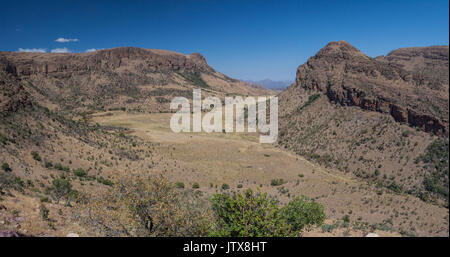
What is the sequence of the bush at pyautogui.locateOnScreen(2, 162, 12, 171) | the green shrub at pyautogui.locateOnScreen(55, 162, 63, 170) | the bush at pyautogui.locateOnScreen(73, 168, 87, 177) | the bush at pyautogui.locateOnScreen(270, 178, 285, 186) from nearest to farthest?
the bush at pyautogui.locateOnScreen(2, 162, 12, 171)
the green shrub at pyautogui.locateOnScreen(55, 162, 63, 170)
the bush at pyautogui.locateOnScreen(73, 168, 87, 177)
the bush at pyautogui.locateOnScreen(270, 178, 285, 186)

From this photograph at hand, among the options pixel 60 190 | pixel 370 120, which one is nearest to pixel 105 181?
pixel 60 190

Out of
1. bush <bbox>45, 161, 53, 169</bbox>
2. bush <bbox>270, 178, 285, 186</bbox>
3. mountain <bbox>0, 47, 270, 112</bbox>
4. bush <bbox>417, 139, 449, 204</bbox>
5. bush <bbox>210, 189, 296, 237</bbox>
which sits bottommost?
bush <bbox>270, 178, 285, 186</bbox>

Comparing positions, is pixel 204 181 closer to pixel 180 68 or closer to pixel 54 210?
pixel 54 210

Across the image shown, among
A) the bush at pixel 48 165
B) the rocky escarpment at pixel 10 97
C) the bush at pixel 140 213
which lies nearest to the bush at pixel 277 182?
the bush at pixel 140 213

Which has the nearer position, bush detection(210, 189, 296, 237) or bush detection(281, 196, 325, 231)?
bush detection(210, 189, 296, 237)

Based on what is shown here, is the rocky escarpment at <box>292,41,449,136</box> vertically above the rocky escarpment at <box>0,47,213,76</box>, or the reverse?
the rocky escarpment at <box>0,47,213,76</box>

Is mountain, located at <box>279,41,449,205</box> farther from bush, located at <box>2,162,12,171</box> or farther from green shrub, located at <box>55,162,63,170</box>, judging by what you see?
bush, located at <box>2,162,12,171</box>

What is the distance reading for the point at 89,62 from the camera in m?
129

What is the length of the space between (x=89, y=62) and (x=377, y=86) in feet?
423

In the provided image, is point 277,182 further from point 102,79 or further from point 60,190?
point 102,79

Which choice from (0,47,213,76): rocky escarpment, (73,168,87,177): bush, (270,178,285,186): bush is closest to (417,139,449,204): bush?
(270,178,285,186): bush

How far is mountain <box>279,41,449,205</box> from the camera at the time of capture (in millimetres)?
36562

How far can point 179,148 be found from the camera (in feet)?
158
